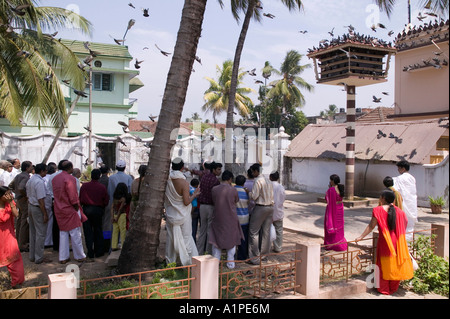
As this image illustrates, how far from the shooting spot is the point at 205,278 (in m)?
4.21

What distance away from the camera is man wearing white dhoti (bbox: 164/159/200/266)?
19.3ft

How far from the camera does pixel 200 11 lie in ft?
17.9

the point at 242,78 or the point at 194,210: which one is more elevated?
the point at 242,78

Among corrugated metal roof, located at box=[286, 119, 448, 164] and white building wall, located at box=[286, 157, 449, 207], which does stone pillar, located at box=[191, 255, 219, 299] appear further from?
corrugated metal roof, located at box=[286, 119, 448, 164]

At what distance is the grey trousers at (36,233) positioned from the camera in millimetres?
6500

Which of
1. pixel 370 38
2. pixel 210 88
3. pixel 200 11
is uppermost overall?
pixel 210 88

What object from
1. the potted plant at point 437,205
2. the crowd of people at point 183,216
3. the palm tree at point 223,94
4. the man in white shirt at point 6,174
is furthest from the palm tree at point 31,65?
the palm tree at point 223,94

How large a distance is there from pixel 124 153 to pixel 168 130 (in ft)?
44.0

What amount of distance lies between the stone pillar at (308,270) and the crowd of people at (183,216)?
622 mm

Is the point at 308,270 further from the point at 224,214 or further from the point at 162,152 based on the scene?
the point at 162,152

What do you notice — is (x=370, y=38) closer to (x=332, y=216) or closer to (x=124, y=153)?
(x=332, y=216)

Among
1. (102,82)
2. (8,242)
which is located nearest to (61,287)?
(8,242)

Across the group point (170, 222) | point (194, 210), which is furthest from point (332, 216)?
point (170, 222)
